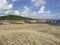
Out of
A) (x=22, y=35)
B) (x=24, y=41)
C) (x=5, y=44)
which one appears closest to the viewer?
(x=5, y=44)

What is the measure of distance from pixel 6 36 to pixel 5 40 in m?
0.79

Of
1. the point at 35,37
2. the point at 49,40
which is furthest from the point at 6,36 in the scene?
the point at 49,40

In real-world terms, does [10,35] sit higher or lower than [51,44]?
higher

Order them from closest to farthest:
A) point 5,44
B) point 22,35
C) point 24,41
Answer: point 5,44
point 24,41
point 22,35

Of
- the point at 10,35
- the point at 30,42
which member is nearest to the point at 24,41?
the point at 30,42

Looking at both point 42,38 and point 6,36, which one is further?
point 42,38

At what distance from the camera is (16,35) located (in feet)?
59.9

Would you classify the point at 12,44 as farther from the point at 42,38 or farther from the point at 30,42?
the point at 42,38

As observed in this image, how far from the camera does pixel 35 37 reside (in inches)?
746

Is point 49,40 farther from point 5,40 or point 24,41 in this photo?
point 5,40

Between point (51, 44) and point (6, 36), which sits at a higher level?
point (6, 36)

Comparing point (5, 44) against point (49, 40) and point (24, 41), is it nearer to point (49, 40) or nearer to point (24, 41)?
point (24, 41)

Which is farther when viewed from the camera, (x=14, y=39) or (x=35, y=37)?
(x=35, y=37)

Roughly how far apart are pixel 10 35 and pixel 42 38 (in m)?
4.01
